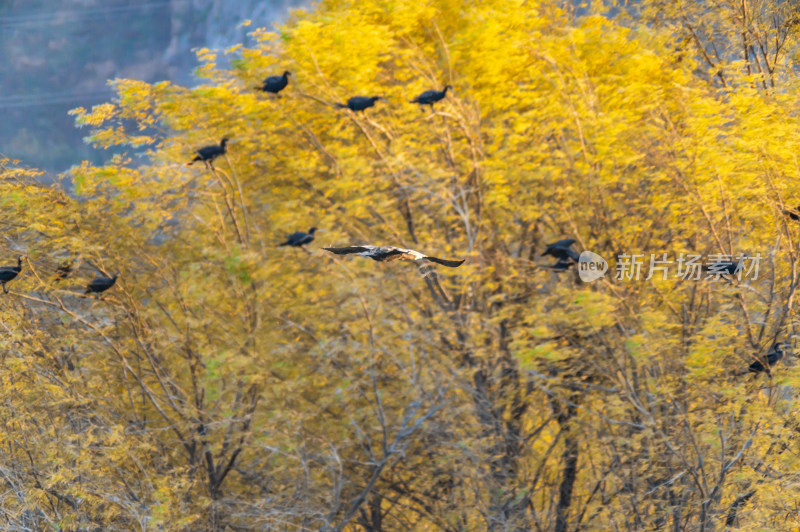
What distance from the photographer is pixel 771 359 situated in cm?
708

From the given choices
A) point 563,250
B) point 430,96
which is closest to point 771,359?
point 563,250

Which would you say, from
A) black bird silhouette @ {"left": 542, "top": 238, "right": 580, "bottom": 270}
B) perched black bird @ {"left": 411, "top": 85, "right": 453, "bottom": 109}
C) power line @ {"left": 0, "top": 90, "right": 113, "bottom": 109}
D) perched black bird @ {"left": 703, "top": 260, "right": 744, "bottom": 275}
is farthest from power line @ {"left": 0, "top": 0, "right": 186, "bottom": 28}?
perched black bird @ {"left": 703, "top": 260, "right": 744, "bottom": 275}

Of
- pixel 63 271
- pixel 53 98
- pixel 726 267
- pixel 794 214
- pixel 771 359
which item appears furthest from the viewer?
pixel 53 98

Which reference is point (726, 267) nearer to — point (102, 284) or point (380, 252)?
point (380, 252)

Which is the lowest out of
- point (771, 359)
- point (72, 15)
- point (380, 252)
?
point (72, 15)

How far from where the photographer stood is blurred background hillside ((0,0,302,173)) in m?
64.4

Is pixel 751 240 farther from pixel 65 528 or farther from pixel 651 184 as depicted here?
pixel 65 528

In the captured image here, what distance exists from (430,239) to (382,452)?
2749 mm

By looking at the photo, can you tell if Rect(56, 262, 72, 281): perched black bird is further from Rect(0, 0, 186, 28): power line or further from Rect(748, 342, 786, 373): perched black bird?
Rect(0, 0, 186, 28): power line

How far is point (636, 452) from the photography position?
323 inches

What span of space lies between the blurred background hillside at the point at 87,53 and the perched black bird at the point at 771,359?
6057 cm

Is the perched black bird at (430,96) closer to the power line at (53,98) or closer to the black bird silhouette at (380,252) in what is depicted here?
the black bird silhouette at (380,252)

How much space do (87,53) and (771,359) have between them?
73509 mm

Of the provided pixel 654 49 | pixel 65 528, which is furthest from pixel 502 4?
pixel 65 528
